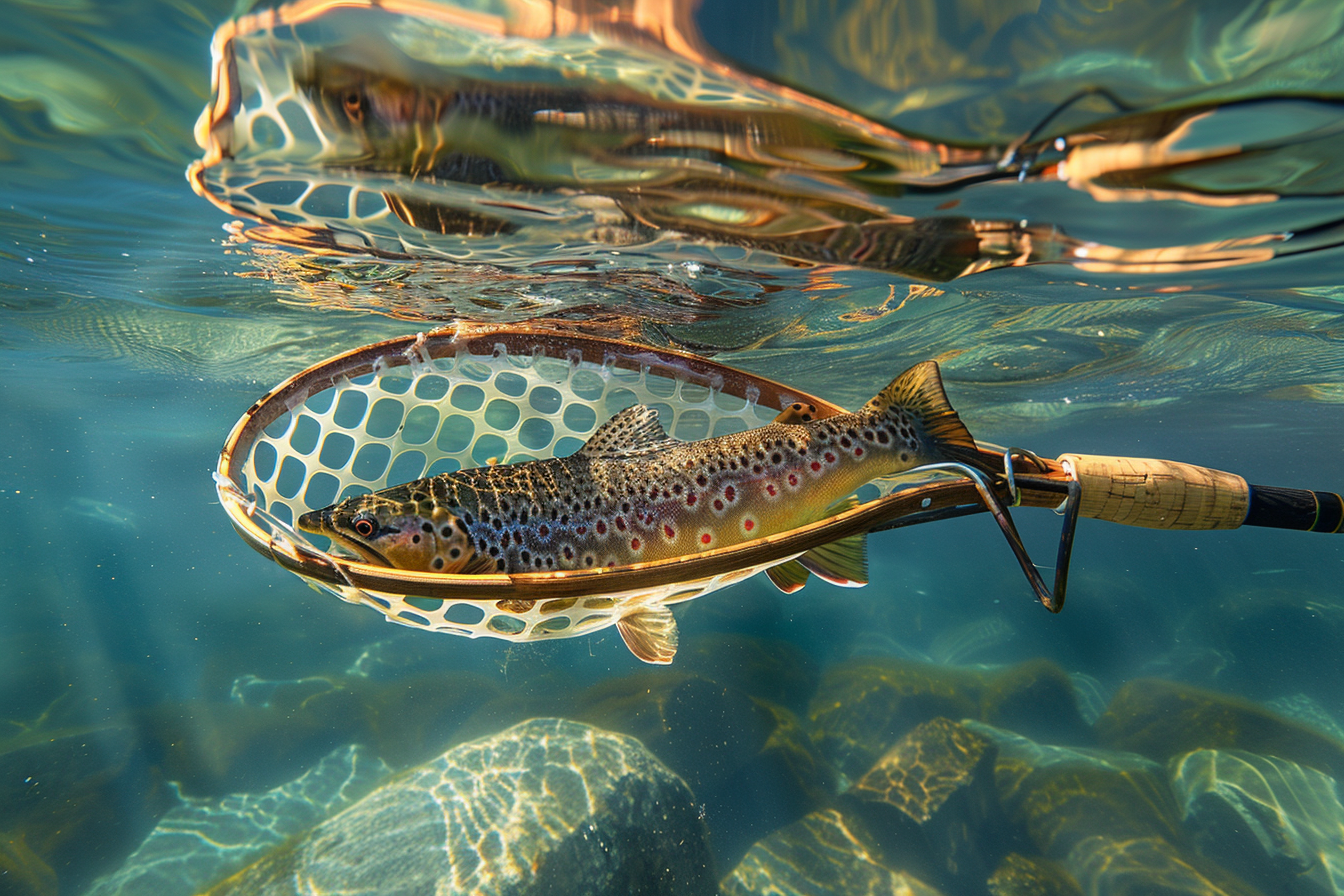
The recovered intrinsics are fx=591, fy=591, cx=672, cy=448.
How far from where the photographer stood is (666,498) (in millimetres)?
2977

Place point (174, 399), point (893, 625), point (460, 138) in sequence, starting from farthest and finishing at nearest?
point (174, 399)
point (893, 625)
point (460, 138)

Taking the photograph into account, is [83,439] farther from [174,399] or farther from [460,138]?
[460,138]

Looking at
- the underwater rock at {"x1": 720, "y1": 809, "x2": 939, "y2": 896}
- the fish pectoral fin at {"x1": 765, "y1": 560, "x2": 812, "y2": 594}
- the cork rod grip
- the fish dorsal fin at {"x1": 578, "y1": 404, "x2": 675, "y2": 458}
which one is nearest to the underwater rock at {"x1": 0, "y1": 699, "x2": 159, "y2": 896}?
the underwater rock at {"x1": 720, "y1": 809, "x2": 939, "y2": 896}

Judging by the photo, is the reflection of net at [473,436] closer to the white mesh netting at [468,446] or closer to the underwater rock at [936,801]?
the white mesh netting at [468,446]

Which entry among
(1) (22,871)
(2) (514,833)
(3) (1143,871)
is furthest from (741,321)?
(1) (22,871)

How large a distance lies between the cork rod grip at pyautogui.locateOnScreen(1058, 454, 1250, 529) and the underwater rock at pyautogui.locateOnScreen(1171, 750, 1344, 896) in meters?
7.93

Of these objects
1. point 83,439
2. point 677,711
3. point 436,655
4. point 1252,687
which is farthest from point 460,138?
point 83,439

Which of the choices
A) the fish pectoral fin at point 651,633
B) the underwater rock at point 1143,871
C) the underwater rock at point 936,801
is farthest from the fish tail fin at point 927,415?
the underwater rock at point 1143,871

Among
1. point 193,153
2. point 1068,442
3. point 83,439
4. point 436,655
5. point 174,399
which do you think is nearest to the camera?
point 193,153

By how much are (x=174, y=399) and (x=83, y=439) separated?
31.6 meters

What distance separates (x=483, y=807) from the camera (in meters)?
6.07

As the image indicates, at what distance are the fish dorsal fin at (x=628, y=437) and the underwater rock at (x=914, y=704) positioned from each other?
7434 millimetres

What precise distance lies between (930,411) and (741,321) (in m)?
6.47

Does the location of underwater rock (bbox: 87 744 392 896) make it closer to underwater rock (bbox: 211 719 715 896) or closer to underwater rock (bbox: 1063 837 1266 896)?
underwater rock (bbox: 211 719 715 896)
